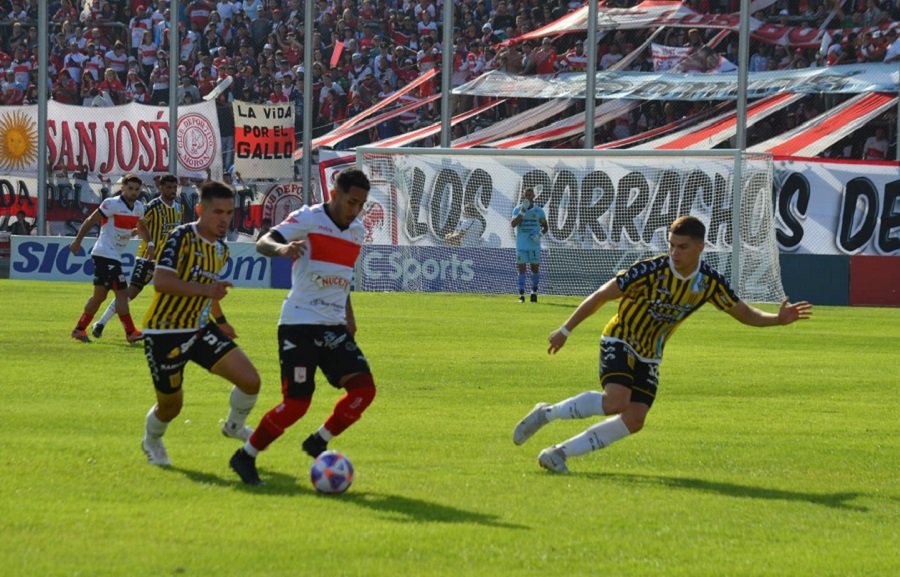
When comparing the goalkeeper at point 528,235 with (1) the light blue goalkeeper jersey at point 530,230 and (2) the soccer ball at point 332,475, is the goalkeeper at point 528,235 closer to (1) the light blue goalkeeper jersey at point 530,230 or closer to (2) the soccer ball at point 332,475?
(1) the light blue goalkeeper jersey at point 530,230

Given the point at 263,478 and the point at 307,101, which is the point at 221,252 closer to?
the point at 263,478

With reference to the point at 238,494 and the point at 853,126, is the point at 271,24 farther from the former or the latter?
the point at 238,494

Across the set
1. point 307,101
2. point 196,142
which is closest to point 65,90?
point 196,142

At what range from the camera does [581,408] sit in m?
10.4

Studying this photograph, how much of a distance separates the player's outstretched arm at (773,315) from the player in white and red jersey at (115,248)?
10795 millimetres

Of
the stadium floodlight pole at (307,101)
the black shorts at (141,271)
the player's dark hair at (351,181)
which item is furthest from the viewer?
the stadium floodlight pole at (307,101)

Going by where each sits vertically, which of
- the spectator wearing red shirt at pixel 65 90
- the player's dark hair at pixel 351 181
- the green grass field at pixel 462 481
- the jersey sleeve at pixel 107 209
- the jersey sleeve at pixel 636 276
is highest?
the spectator wearing red shirt at pixel 65 90

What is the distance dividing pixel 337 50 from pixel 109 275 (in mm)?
23347

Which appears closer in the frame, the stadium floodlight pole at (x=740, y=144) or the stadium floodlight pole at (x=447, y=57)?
the stadium floodlight pole at (x=740, y=144)

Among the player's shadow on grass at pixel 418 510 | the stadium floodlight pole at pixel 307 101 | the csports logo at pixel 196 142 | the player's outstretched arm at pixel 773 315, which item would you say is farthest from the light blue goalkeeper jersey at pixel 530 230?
the player's shadow on grass at pixel 418 510

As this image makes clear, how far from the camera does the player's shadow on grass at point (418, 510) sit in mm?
8375

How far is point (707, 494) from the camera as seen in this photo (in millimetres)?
9500

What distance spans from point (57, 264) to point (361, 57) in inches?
400

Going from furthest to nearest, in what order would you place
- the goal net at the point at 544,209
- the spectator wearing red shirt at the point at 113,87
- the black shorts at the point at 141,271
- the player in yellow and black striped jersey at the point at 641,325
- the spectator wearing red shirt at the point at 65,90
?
1. the spectator wearing red shirt at the point at 65,90
2. the spectator wearing red shirt at the point at 113,87
3. the goal net at the point at 544,209
4. the black shorts at the point at 141,271
5. the player in yellow and black striped jersey at the point at 641,325
